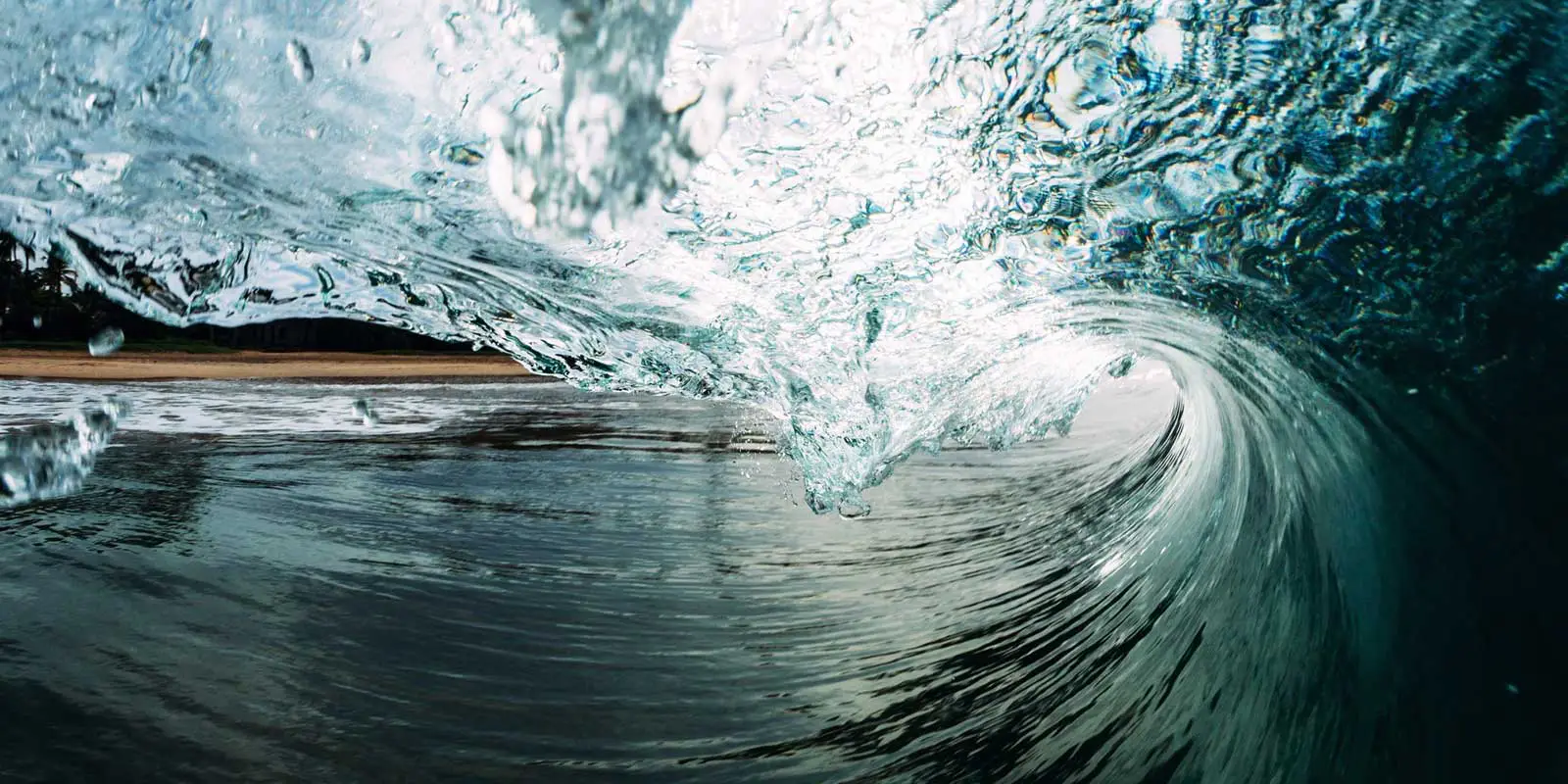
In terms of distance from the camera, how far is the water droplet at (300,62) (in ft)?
6.70

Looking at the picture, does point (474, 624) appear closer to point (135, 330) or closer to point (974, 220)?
point (974, 220)

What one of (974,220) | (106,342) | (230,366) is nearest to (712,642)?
(974,220)

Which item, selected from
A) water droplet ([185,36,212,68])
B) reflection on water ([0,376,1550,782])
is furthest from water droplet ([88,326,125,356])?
water droplet ([185,36,212,68])

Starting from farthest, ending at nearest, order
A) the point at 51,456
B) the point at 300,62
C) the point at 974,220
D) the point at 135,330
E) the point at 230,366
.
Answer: the point at 135,330
the point at 230,366
the point at 51,456
the point at 974,220
the point at 300,62

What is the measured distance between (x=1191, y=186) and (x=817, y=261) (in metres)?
0.96

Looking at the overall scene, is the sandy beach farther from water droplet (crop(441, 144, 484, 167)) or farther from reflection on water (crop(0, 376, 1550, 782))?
water droplet (crop(441, 144, 484, 167))

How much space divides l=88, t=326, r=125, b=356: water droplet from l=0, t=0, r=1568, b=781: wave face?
11644 millimetres

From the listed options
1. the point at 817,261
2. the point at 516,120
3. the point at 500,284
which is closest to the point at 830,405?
the point at 817,261

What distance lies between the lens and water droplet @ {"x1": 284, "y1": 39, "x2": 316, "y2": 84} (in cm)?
204

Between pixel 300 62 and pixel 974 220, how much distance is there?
1.56m

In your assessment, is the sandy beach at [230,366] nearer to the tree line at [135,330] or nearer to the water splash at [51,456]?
the tree line at [135,330]

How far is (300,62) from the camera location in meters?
2.07

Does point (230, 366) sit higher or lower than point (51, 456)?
higher

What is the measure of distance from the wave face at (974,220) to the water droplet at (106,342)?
38.2 feet
